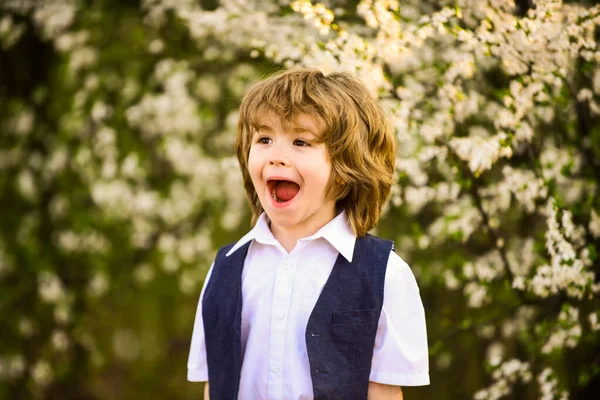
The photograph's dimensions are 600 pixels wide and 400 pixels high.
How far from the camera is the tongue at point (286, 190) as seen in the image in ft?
5.73

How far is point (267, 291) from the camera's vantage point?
1810 mm

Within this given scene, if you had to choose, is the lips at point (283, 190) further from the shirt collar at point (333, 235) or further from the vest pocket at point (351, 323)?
the vest pocket at point (351, 323)

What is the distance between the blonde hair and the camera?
174 centimetres

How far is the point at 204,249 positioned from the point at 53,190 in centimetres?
108

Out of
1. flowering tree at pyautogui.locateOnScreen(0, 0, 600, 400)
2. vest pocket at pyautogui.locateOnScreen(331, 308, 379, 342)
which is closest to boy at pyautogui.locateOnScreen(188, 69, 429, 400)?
vest pocket at pyautogui.locateOnScreen(331, 308, 379, 342)

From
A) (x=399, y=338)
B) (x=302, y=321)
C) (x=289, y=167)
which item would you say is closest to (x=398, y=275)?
(x=399, y=338)

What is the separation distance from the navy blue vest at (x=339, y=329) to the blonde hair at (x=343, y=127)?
0.39 feet

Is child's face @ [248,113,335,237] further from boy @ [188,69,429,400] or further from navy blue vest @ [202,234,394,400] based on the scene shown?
navy blue vest @ [202,234,394,400]

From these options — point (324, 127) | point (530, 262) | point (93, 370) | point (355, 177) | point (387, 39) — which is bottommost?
point (93, 370)

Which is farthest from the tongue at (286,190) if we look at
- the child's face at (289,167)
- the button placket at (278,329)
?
the button placket at (278,329)

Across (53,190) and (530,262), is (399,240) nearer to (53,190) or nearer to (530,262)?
(530,262)

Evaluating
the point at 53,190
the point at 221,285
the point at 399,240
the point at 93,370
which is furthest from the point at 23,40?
the point at 221,285

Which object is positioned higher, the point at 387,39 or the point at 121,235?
the point at 387,39

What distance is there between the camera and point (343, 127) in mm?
1771
